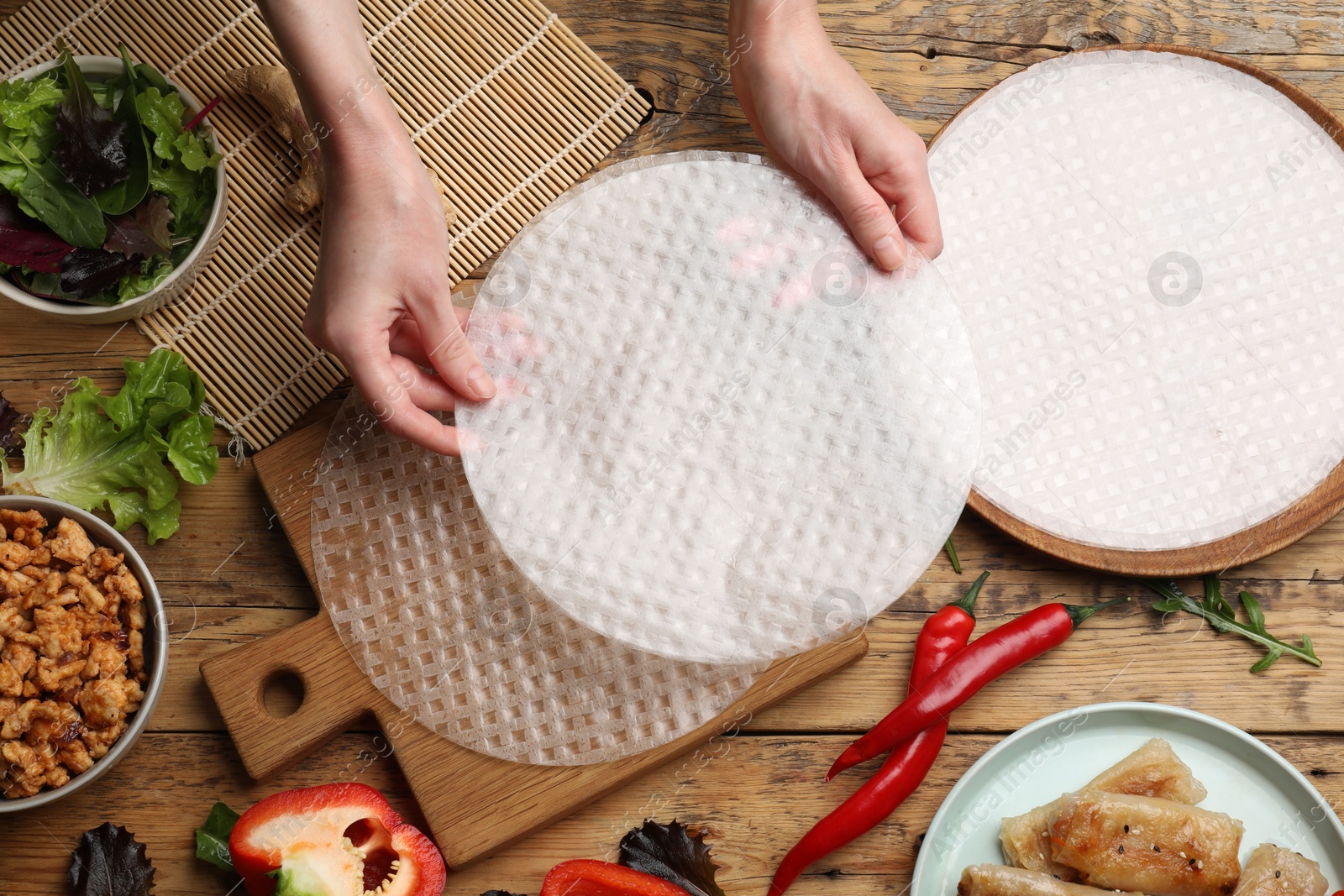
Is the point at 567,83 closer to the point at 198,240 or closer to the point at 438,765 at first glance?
the point at 198,240

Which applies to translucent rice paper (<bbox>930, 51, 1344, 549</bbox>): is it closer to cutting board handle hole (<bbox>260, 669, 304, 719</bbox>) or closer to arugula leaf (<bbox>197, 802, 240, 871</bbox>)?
cutting board handle hole (<bbox>260, 669, 304, 719</bbox>)

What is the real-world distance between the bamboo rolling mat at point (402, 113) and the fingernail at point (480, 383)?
261mm

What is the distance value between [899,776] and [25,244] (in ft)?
3.70

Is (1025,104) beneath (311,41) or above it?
beneath

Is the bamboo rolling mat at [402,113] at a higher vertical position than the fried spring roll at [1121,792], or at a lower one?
higher

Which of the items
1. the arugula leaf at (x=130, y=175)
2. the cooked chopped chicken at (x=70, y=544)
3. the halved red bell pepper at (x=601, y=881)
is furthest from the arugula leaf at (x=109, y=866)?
the arugula leaf at (x=130, y=175)

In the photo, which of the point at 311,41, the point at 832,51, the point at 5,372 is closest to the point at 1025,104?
the point at 832,51

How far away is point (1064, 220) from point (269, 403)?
3.25 feet

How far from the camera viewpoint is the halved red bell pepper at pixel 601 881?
979 millimetres

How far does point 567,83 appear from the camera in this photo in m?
1.16

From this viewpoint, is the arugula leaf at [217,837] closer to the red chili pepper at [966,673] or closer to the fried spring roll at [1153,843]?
the red chili pepper at [966,673]

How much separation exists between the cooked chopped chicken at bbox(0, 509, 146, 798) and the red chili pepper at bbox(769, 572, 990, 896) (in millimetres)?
736

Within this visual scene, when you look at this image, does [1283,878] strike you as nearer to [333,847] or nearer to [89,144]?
[333,847]

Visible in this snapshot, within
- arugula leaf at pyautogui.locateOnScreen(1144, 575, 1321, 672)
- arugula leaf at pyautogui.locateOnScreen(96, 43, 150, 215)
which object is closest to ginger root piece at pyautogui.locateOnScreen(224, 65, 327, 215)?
arugula leaf at pyautogui.locateOnScreen(96, 43, 150, 215)
